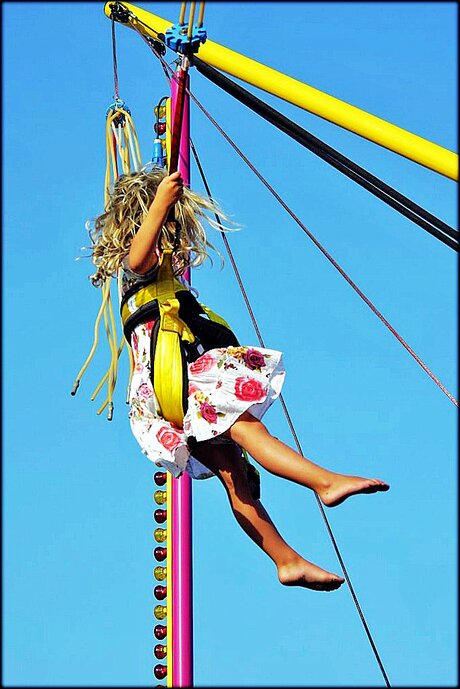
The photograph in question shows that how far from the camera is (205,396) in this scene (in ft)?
13.2

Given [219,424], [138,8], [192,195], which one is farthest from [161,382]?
[138,8]

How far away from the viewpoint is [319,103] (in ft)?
13.0

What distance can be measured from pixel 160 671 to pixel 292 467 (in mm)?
1790

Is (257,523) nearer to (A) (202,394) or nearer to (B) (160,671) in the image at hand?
(A) (202,394)

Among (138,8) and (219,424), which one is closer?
(219,424)

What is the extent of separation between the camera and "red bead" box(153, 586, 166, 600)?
5359 mm

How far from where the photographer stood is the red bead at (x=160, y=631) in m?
5.33

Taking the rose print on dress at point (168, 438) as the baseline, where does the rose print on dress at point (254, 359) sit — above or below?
above

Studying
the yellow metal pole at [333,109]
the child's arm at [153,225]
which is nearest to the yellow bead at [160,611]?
the child's arm at [153,225]

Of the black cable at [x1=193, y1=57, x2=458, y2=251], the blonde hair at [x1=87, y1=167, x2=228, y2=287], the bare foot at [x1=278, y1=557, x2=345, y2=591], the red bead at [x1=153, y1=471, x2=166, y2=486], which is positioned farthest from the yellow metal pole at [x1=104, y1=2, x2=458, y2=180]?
the red bead at [x1=153, y1=471, x2=166, y2=486]

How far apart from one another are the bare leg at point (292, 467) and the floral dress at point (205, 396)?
0.05 meters

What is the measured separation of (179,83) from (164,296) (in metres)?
0.70

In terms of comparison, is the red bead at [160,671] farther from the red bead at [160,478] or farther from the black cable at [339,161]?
the black cable at [339,161]

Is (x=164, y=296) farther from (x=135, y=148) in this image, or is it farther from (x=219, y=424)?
(x=135, y=148)
